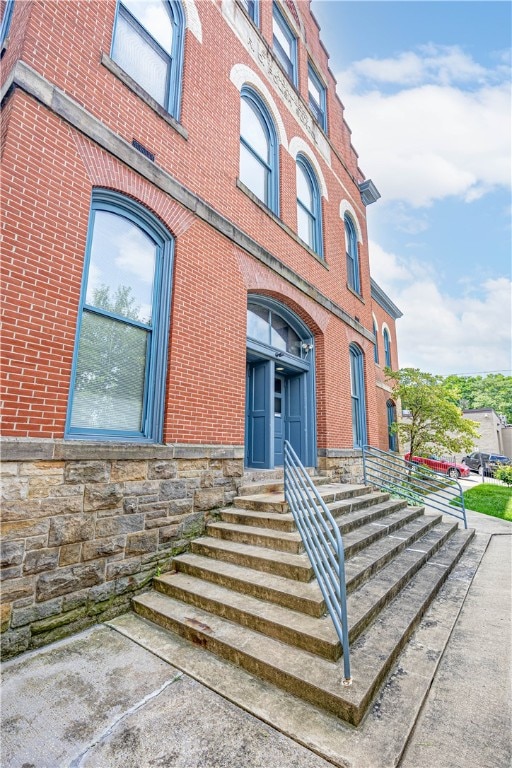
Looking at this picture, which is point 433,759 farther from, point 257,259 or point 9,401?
point 257,259

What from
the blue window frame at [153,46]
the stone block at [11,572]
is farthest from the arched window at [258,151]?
the stone block at [11,572]

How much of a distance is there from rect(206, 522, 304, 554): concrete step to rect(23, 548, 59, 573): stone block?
1854 mm

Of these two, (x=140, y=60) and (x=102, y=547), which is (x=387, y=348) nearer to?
(x=140, y=60)

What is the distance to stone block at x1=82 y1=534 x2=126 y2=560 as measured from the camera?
343 centimetres

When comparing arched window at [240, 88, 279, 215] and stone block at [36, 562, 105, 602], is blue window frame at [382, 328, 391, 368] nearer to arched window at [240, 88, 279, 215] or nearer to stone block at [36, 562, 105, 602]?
arched window at [240, 88, 279, 215]

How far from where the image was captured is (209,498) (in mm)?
4766

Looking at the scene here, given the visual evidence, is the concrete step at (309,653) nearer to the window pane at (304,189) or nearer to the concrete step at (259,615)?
the concrete step at (259,615)

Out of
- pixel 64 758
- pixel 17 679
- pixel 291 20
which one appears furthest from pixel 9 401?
pixel 291 20

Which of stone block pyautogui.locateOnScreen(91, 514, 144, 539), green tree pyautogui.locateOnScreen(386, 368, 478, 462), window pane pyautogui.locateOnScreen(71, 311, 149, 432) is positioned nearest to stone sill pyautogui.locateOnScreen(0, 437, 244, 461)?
window pane pyautogui.locateOnScreen(71, 311, 149, 432)

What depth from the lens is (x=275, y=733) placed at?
7.09 ft

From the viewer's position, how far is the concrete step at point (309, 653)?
232cm

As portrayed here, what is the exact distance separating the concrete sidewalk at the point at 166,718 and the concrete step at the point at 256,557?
46.9 inches

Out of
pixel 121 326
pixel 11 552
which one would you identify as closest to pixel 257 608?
pixel 11 552

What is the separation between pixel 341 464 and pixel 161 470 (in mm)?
4962
